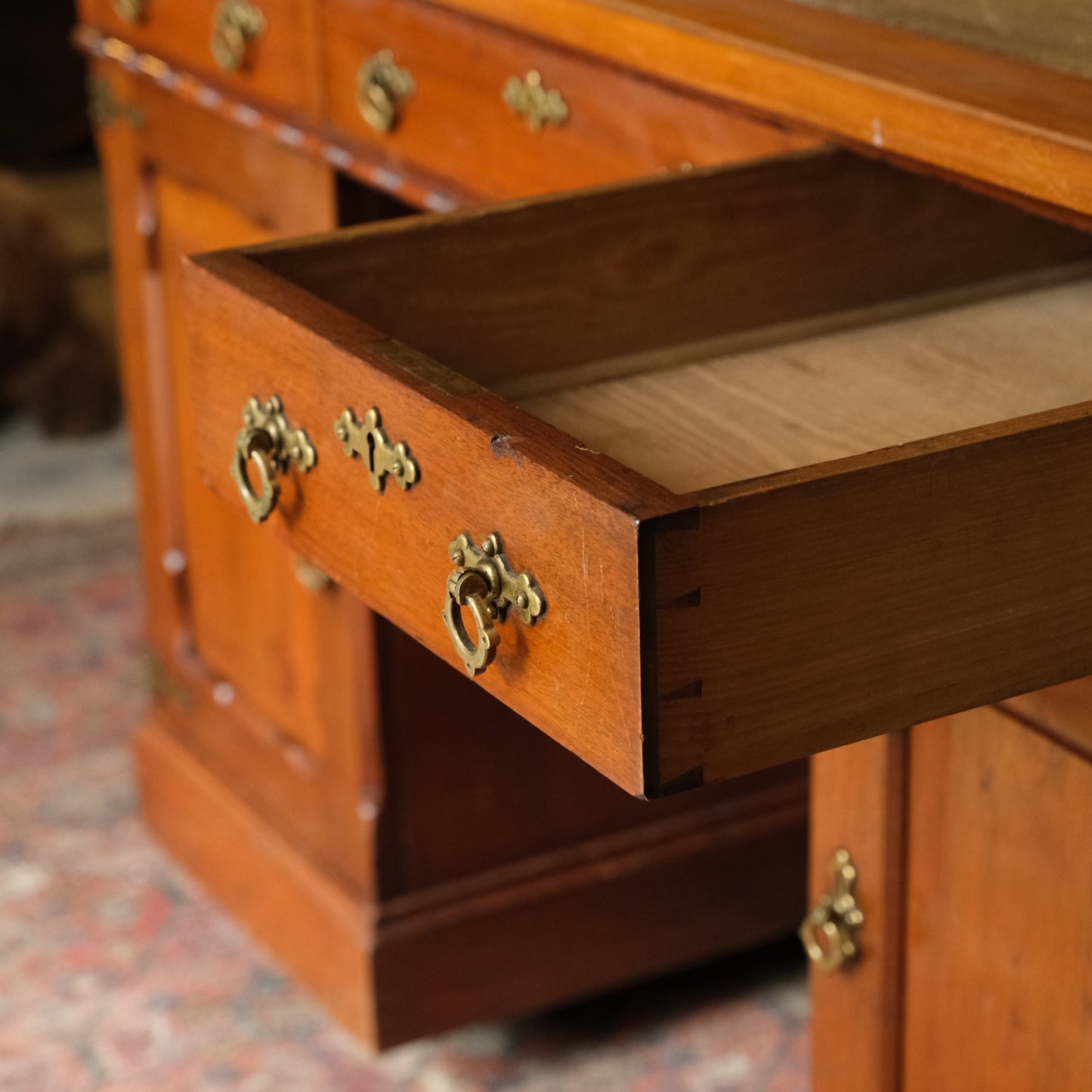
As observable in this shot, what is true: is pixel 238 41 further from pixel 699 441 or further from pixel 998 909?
pixel 998 909

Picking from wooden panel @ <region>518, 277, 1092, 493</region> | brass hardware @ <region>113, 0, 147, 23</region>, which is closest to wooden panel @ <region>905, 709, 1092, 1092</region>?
wooden panel @ <region>518, 277, 1092, 493</region>

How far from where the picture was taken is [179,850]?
7.09ft

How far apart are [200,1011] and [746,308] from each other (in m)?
1.17

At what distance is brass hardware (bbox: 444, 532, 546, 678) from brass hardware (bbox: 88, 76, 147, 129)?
1300 mm

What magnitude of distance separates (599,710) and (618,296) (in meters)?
0.35

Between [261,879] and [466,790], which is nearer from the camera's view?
[466,790]

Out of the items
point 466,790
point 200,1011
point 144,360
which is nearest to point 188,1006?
point 200,1011

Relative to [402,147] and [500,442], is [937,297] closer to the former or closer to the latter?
[500,442]

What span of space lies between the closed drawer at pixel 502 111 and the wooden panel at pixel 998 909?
0.37 meters

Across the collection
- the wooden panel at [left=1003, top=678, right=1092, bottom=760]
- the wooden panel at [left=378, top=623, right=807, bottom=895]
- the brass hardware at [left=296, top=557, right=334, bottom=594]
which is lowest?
the wooden panel at [left=378, top=623, right=807, bottom=895]

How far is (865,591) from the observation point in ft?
2.31

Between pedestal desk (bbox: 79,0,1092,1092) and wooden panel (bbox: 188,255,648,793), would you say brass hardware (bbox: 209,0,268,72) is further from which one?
wooden panel (bbox: 188,255,648,793)

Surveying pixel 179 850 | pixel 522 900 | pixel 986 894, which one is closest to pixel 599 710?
pixel 986 894

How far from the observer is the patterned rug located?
1804 millimetres
